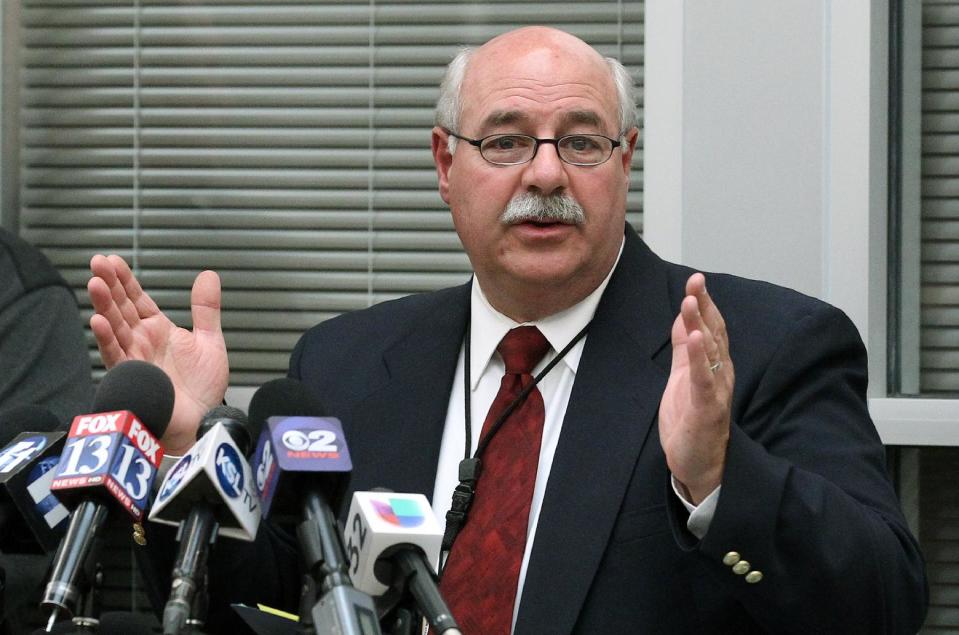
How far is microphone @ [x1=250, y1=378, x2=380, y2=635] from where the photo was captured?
1012mm

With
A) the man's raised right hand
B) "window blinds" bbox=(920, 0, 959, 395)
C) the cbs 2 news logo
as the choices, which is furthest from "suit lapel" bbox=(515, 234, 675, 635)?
"window blinds" bbox=(920, 0, 959, 395)

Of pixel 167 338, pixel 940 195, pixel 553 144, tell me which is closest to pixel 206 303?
pixel 167 338

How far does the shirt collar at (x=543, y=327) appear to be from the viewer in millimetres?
2111

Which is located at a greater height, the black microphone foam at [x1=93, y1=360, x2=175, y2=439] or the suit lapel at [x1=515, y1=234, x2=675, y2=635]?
the black microphone foam at [x1=93, y1=360, x2=175, y2=439]

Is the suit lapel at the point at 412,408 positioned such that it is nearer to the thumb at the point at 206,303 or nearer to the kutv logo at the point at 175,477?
the thumb at the point at 206,303

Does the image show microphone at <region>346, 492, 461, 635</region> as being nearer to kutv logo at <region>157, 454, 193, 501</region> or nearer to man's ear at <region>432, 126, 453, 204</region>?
kutv logo at <region>157, 454, 193, 501</region>

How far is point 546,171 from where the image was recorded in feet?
6.69

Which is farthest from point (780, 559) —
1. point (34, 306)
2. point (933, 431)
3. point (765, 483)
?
point (34, 306)

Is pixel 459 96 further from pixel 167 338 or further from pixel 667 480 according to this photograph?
pixel 667 480

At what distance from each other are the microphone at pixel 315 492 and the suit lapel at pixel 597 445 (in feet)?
2.39

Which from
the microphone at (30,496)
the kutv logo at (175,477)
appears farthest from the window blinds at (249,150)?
the kutv logo at (175,477)

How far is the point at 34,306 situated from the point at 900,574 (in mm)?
2044

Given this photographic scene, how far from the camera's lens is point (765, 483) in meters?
1.56

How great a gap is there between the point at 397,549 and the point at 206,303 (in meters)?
0.96
